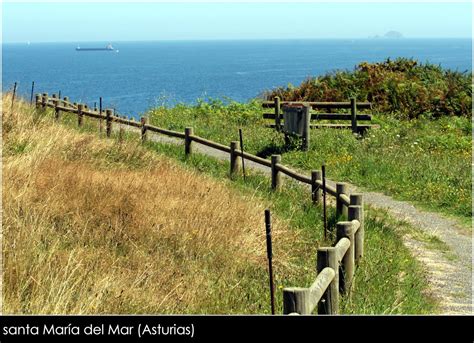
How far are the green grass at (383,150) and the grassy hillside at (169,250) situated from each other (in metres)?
2.73

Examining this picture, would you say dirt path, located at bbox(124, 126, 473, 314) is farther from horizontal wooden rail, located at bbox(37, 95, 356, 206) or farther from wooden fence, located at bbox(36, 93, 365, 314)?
horizontal wooden rail, located at bbox(37, 95, 356, 206)

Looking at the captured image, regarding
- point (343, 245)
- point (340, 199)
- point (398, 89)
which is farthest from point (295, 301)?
point (398, 89)

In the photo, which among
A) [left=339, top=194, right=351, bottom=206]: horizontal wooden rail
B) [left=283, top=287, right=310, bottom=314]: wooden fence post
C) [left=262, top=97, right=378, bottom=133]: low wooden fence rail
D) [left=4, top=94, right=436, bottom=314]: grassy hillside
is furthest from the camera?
[left=262, top=97, right=378, bottom=133]: low wooden fence rail

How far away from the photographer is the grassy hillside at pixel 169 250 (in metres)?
7.14

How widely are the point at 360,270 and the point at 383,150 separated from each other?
441 inches

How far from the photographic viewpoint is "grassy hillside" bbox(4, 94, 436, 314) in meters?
7.14

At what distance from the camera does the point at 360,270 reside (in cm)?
934

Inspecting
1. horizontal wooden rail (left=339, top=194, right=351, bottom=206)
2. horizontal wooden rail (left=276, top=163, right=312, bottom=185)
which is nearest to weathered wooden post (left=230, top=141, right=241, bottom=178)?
horizontal wooden rail (left=276, top=163, right=312, bottom=185)

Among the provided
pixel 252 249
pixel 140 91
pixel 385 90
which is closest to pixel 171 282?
pixel 252 249

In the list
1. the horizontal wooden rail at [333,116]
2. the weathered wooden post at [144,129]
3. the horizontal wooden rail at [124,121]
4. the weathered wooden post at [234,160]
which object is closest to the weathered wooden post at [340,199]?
the weathered wooden post at [234,160]

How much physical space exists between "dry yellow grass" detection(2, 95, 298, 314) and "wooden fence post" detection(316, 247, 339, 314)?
1032 millimetres
